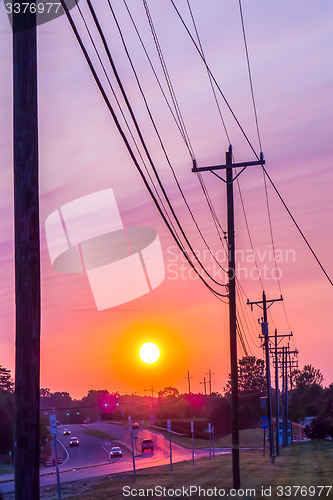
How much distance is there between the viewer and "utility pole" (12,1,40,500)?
362 inches

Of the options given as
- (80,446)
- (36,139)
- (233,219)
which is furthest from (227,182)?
(80,446)

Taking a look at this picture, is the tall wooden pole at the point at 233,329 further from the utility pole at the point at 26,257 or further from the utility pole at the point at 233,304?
the utility pole at the point at 26,257

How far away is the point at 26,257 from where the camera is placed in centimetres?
962

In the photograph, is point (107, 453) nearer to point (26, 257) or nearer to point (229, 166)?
point (229, 166)


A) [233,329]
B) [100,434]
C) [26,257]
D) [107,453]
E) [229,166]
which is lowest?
[100,434]

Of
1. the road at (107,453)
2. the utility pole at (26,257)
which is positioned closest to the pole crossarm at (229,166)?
the utility pole at (26,257)

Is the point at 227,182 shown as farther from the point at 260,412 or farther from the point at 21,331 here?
the point at 260,412

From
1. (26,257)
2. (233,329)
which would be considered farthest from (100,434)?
(26,257)

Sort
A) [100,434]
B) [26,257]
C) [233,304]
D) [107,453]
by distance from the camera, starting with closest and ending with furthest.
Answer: [26,257]
[233,304]
[107,453]
[100,434]

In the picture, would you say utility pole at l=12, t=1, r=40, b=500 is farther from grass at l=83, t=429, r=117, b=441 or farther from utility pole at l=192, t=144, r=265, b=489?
grass at l=83, t=429, r=117, b=441

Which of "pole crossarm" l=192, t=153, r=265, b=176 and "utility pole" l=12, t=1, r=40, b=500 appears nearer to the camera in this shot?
"utility pole" l=12, t=1, r=40, b=500

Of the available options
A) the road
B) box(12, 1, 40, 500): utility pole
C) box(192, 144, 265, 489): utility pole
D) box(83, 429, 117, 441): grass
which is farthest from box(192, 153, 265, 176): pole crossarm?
box(83, 429, 117, 441): grass

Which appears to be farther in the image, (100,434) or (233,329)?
(100,434)

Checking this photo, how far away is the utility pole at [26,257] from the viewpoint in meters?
9.20
